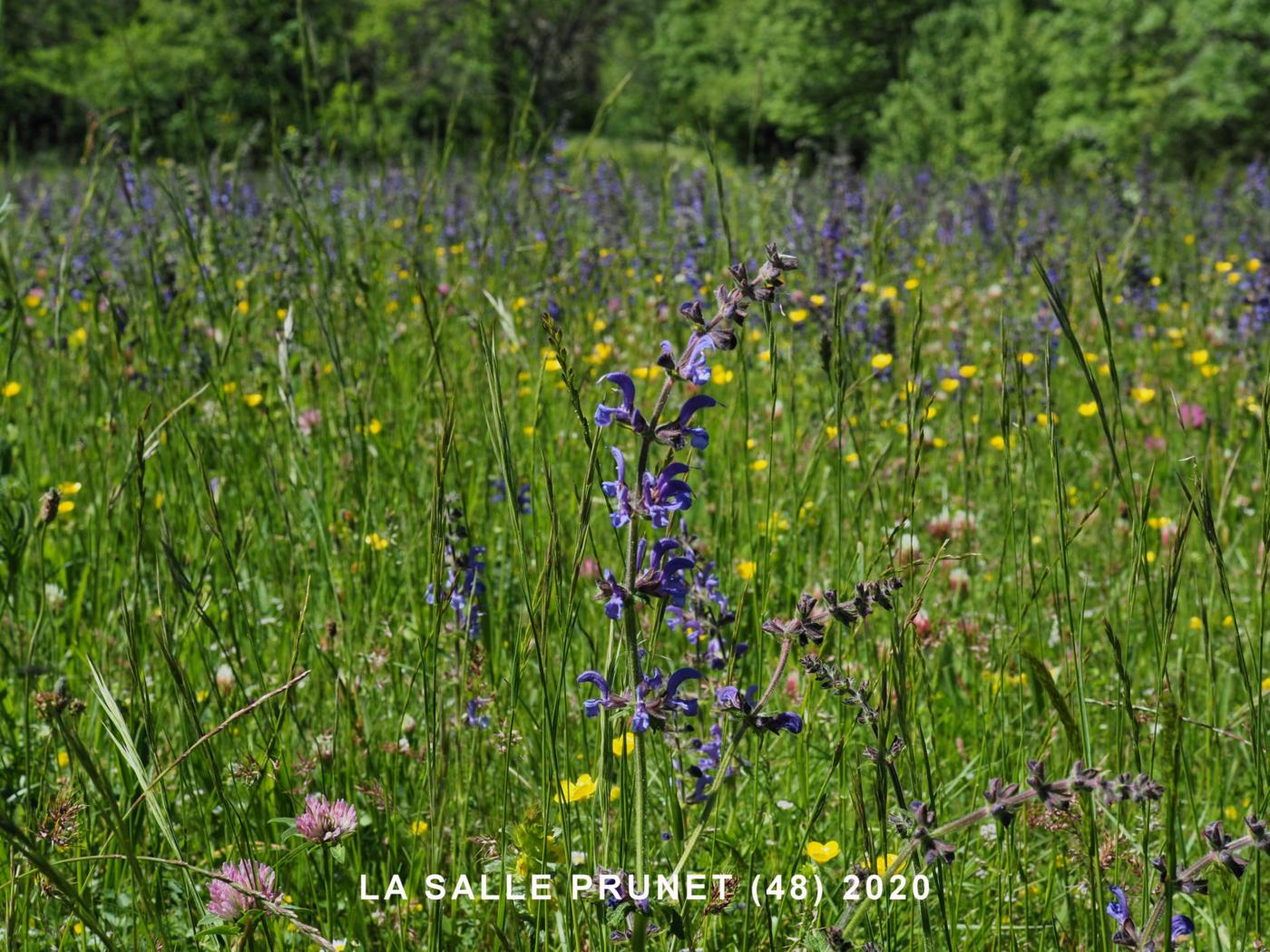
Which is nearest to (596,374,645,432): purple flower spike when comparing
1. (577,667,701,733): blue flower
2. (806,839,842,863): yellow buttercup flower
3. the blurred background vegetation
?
(577,667,701,733): blue flower

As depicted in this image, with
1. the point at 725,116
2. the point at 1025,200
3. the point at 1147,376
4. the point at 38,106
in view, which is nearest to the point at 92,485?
the point at 1147,376

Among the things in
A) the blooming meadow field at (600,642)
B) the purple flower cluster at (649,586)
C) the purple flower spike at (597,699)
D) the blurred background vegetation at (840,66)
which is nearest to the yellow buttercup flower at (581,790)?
the blooming meadow field at (600,642)

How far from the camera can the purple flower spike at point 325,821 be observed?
1067 mm

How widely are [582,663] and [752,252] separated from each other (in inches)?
71.2

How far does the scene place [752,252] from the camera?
3.35 m

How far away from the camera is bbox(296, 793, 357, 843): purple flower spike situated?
1.07 m

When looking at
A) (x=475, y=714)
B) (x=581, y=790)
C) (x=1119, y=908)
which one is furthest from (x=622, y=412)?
(x=475, y=714)

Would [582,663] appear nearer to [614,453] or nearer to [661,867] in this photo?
[661,867]

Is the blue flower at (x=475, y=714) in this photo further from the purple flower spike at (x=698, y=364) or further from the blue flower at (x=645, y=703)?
the purple flower spike at (x=698, y=364)

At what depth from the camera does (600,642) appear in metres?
1.90

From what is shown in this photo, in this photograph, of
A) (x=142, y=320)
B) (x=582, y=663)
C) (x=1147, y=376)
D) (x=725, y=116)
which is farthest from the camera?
(x=725, y=116)

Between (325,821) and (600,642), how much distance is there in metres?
0.87

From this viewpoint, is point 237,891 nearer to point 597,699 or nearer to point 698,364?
point 597,699

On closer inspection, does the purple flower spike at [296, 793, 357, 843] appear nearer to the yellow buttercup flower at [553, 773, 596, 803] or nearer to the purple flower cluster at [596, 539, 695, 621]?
the yellow buttercup flower at [553, 773, 596, 803]
